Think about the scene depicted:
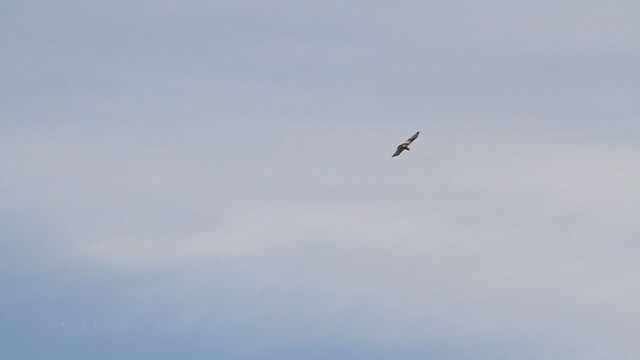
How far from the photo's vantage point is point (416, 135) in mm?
159375

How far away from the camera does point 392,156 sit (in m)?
150

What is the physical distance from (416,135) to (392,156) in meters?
11.1
